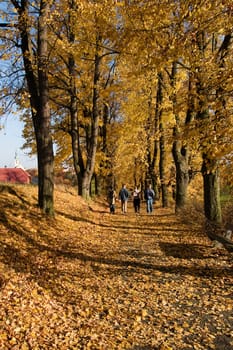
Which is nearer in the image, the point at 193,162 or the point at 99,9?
the point at 99,9

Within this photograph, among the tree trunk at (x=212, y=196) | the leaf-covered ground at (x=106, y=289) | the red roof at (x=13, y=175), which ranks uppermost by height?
the red roof at (x=13, y=175)

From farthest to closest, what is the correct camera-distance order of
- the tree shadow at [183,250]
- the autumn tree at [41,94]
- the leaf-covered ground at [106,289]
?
the autumn tree at [41,94], the tree shadow at [183,250], the leaf-covered ground at [106,289]

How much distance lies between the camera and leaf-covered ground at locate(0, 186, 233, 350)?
460 cm

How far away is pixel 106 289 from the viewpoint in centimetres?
646

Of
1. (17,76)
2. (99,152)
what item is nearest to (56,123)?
(99,152)

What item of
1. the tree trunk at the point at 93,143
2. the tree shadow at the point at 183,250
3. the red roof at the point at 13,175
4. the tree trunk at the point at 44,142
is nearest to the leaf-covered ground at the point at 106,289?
the tree shadow at the point at 183,250

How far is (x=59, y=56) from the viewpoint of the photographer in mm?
18422

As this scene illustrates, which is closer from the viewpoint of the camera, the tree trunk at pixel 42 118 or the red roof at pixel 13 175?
the tree trunk at pixel 42 118

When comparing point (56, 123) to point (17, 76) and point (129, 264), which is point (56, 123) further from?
point (129, 264)

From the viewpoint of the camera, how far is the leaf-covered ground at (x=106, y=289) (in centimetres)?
460

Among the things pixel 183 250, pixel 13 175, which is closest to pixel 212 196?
pixel 183 250

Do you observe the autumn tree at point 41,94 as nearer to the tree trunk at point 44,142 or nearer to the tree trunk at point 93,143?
the tree trunk at point 44,142

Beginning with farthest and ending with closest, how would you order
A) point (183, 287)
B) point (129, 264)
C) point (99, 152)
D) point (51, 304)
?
point (99, 152) → point (129, 264) → point (183, 287) → point (51, 304)

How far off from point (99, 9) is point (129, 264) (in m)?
8.92
